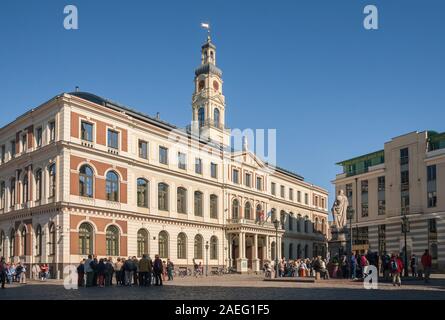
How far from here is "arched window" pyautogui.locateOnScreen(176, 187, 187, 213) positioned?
5816 cm

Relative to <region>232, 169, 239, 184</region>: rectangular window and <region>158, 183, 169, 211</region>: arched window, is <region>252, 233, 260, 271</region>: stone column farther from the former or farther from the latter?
<region>158, 183, 169, 211</region>: arched window

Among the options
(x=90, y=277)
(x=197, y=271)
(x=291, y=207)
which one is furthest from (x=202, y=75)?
(x=90, y=277)

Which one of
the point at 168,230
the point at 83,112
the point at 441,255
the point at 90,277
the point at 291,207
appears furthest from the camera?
the point at 291,207

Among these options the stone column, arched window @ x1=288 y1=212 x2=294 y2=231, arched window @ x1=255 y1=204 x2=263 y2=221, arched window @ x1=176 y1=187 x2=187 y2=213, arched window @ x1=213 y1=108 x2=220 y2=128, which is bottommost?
the stone column

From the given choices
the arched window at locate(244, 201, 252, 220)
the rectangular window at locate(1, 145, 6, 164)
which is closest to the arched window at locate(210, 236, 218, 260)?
the arched window at locate(244, 201, 252, 220)

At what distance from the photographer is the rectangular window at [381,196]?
2440 inches

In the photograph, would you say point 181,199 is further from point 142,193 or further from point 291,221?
point 291,221

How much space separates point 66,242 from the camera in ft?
144

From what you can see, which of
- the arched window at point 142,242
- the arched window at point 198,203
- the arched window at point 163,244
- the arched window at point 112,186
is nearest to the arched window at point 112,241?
the arched window at point 112,186

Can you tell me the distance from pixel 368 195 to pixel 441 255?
1359 cm

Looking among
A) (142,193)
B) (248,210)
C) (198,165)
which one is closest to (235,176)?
(248,210)

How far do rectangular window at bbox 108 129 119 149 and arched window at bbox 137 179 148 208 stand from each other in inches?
184

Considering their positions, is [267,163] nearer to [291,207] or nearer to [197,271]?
[291,207]

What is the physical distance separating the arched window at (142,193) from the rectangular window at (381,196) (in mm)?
26797
